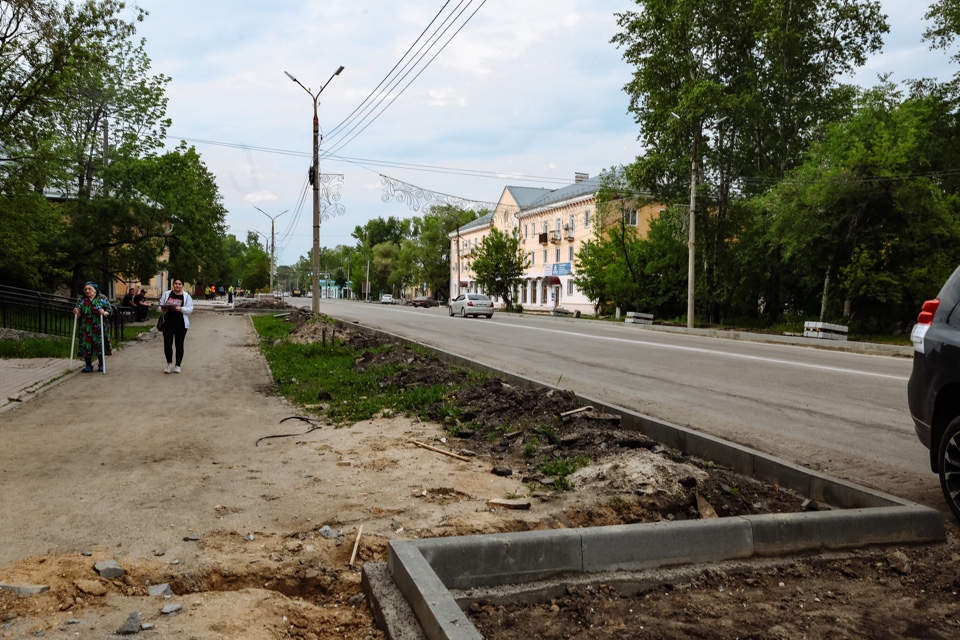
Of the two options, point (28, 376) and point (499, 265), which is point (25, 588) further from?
point (499, 265)

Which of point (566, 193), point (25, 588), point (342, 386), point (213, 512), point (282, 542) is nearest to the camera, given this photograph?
point (25, 588)

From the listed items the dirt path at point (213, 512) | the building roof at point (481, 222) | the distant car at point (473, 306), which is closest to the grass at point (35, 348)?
the dirt path at point (213, 512)

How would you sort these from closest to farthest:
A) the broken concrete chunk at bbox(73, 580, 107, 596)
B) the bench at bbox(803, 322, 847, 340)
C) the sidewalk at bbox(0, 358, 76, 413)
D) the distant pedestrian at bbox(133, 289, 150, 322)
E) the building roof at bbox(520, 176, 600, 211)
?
the broken concrete chunk at bbox(73, 580, 107, 596) < the sidewalk at bbox(0, 358, 76, 413) < the bench at bbox(803, 322, 847, 340) < the distant pedestrian at bbox(133, 289, 150, 322) < the building roof at bbox(520, 176, 600, 211)

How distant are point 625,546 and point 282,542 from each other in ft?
6.03

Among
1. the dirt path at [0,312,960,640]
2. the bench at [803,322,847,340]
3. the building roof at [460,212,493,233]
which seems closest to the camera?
the dirt path at [0,312,960,640]

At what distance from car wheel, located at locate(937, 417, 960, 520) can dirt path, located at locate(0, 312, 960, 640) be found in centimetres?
60

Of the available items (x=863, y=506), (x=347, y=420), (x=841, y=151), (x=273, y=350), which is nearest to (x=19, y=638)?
(x=863, y=506)

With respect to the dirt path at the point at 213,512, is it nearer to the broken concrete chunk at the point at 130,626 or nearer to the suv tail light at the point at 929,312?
the broken concrete chunk at the point at 130,626

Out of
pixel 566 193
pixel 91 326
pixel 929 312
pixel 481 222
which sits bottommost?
pixel 91 326

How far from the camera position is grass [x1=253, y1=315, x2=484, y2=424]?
834cm

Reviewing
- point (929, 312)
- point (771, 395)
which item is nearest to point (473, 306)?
point (771, 395)

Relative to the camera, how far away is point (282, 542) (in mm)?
3918

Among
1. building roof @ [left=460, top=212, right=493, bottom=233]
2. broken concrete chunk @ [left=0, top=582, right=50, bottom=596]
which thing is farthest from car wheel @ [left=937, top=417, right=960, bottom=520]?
building roof @ [left=460, top=212, right=493, bottom=233]

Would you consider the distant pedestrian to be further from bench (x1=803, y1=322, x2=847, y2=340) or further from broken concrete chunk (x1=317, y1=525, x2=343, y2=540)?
broken concrete chunk (x1=317, y1=525, x2=343, y2=540)
